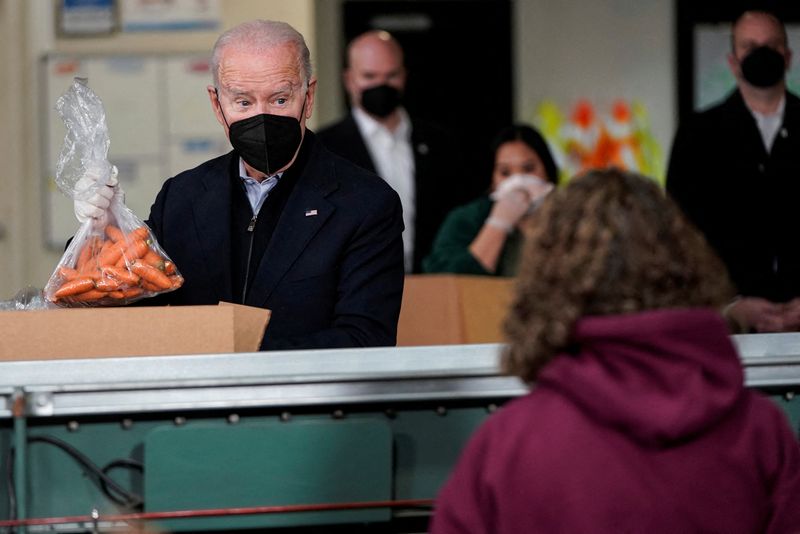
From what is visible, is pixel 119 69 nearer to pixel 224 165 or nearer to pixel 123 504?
pixel 224 165

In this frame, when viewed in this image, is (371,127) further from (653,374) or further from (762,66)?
(653,374)

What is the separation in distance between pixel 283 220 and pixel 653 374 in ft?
4.22

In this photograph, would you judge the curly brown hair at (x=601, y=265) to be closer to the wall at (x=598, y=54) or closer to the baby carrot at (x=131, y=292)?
the baby carrot at (x=131, y=292)

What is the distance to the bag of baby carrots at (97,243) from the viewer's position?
2488 millimetres

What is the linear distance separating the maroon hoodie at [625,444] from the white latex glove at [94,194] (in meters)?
1.12

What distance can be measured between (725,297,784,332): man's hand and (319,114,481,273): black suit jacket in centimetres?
128

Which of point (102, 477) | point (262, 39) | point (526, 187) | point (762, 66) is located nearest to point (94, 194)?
point (262, 39)

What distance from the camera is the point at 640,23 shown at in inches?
289

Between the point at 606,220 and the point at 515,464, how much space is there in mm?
298

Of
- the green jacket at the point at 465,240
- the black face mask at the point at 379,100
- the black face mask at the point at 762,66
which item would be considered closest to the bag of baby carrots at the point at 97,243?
the green jacket at the point at 465,240

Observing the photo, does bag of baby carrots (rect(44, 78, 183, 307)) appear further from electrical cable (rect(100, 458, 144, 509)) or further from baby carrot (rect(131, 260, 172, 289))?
electrical cable (rect(100, 458, 144, 509))

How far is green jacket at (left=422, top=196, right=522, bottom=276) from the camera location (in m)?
4.47

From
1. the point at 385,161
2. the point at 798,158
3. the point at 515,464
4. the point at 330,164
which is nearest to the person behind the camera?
the point at 515,464

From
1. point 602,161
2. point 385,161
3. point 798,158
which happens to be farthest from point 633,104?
point 798,158
